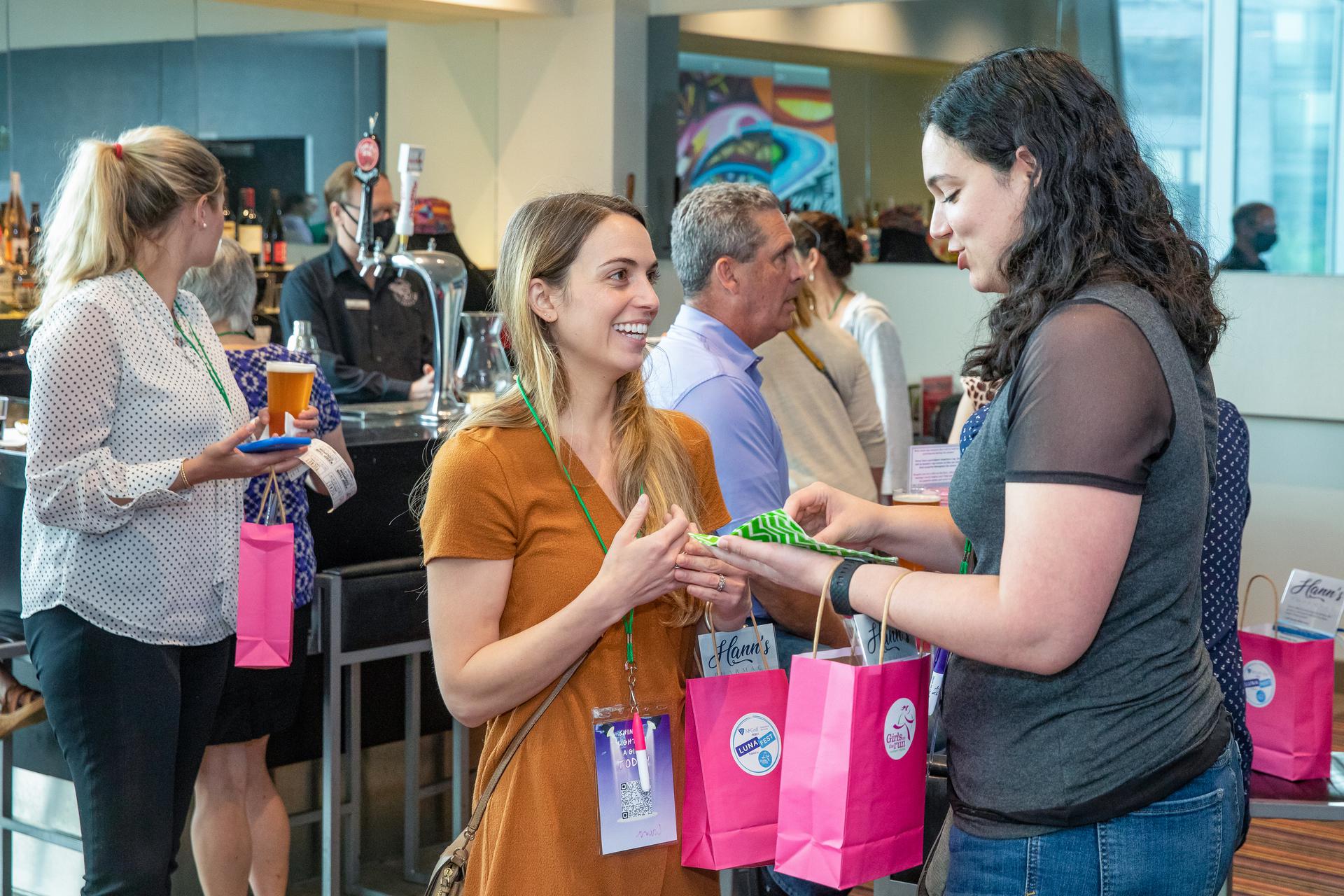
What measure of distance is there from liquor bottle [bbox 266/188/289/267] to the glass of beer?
510 cm

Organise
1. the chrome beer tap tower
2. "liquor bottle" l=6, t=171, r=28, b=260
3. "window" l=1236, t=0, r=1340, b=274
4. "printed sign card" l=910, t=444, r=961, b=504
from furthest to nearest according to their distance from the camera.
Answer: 1. "liquor bottle" l=6, t=171, r=28, b=260
2. "window" l=1236, t=0, r=1340, b=274
3. the chrome beer tap tower
4. "printed sign card" l=910, t=444, r=961, b=504

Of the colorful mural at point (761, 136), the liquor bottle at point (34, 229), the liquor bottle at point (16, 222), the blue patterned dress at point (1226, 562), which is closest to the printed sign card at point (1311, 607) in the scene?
the blue patterned dress at point (1226, 562)

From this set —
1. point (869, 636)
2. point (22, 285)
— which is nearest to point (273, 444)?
point (869, 636)

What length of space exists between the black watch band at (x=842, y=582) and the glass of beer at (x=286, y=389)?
1.48 m

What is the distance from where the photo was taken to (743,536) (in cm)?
149

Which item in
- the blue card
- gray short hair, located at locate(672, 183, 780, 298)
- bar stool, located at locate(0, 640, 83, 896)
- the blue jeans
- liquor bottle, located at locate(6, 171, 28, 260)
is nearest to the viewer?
the blue jeans

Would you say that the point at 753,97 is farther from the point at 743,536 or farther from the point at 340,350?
the point at 743,536

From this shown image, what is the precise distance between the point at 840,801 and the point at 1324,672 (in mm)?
1279

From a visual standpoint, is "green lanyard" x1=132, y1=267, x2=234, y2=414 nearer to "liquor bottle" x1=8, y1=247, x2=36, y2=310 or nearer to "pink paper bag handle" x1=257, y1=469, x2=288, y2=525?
"pink paper bag handle" x1=257, y1=469, x2=288, y2=525

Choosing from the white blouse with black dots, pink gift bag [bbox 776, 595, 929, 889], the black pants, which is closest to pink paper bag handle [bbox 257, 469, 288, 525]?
the white blouse with black dots

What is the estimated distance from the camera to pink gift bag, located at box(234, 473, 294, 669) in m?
2.38

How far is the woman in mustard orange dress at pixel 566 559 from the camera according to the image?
1.55 m

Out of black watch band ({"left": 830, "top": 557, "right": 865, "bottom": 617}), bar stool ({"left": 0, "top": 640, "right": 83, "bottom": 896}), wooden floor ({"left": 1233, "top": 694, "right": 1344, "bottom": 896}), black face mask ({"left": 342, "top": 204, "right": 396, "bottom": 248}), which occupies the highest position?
black face mask ({"left": 342, "top": 204, "right": 396, "bottom": 248})

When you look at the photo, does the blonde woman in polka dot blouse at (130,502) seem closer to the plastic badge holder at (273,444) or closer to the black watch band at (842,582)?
the plastic badge holder at (273,444)
